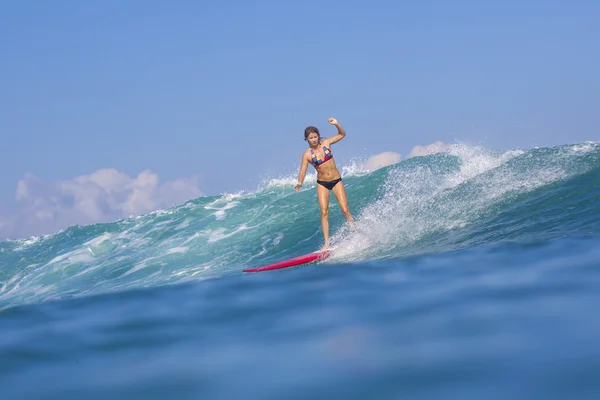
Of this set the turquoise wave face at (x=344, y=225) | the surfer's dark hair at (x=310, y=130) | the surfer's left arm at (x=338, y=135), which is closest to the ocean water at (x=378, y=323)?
the turquoise wave face at (x=344, y=225)

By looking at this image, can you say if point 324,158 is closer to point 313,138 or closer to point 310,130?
point 313,138

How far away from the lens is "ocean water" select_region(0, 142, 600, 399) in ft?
9.95

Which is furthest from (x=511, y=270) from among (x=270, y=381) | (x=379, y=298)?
(x=270, y=381)

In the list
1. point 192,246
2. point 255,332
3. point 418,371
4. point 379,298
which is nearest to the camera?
point 418,371

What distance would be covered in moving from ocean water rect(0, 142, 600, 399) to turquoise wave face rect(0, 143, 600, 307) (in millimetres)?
79

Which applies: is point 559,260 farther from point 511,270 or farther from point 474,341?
point 474,341

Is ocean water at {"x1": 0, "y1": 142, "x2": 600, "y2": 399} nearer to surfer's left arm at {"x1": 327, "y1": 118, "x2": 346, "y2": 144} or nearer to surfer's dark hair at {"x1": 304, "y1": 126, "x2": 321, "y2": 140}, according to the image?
surfer's left arm at {"x1": 327, "y1": 118, "x2": 346, "y2": 144}

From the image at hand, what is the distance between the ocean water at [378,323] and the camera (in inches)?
119

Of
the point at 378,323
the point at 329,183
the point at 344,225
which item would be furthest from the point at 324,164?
the point at 378,323

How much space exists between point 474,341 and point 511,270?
2026mm

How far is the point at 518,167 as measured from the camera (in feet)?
42.4

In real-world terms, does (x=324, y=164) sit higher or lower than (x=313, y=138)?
lower

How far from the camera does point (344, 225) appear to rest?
40.1 ft

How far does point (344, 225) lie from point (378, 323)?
27.0ft
